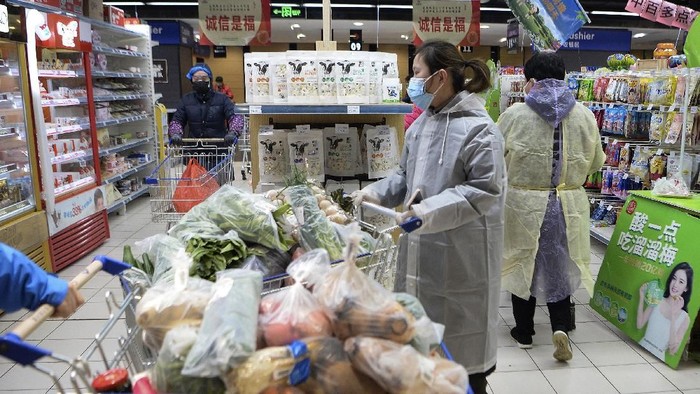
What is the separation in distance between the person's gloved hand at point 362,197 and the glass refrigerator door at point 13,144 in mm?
3161

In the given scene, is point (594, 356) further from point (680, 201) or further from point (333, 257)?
point (333, 257)

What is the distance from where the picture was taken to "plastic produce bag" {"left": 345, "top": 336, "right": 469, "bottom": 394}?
1.02m

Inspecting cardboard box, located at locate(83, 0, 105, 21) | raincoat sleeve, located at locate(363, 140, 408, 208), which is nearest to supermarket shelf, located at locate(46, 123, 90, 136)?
cardboard box, located at locate(83, 0, 105, 21)

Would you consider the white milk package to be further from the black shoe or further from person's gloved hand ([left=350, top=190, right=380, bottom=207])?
the black shoe

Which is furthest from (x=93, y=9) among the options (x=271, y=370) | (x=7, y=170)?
(x=271, y=370)

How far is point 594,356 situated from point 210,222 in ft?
8.69

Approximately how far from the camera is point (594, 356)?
11.3 feet

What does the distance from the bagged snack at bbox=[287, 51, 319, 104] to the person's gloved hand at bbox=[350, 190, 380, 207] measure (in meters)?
1.04

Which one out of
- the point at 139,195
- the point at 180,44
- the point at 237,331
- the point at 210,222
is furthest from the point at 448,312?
the point at 180,44

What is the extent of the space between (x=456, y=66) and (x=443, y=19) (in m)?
5.40

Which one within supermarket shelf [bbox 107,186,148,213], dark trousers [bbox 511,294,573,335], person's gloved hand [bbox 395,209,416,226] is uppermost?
person's gloved hand [bbox 395,209,416,226]

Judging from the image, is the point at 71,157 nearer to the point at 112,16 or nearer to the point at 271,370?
the point at 112,16

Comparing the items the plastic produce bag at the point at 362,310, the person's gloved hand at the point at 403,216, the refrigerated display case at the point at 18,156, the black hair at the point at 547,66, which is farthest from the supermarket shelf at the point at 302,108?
the refrigerated display case at the point at 18,156

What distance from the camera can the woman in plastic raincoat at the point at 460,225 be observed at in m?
2.11
